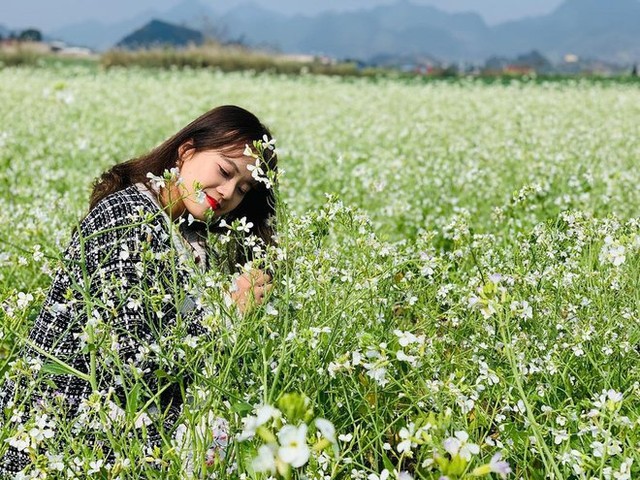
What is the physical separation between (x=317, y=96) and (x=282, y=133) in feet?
28.1

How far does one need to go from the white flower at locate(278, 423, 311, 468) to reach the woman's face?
83.2 inches

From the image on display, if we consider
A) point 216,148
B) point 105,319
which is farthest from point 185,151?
point 105,319

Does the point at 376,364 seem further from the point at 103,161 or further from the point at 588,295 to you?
the point at 103,161

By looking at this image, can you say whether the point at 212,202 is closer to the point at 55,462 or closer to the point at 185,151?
the point at 185,151

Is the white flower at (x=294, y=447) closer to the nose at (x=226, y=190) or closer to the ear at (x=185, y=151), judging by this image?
the nose at (x=226, y=190)

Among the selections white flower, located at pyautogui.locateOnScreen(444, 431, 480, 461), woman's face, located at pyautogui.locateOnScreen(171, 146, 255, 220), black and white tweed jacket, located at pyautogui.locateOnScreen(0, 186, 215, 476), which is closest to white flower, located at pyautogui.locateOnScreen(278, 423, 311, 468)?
white flower, located at pyautogui.locateOnScreen(444, 431, 480, 461)

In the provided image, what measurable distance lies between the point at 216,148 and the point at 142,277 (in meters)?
0.82

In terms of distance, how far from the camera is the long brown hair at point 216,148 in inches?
129

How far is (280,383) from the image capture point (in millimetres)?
2248

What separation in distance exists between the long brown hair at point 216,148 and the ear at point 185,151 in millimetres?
14

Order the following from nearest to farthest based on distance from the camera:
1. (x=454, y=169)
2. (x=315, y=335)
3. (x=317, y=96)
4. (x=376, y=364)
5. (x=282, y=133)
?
(x=376, y=364) < (x=315, y=335) < (x=454, y=169) < (x=282, y=133) < (x=317, y=96)

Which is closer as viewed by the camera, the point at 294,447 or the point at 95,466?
the point at 294,447

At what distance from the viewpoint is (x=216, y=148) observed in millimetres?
3244

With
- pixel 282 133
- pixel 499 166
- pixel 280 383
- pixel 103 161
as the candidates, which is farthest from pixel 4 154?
pixel 280 383
